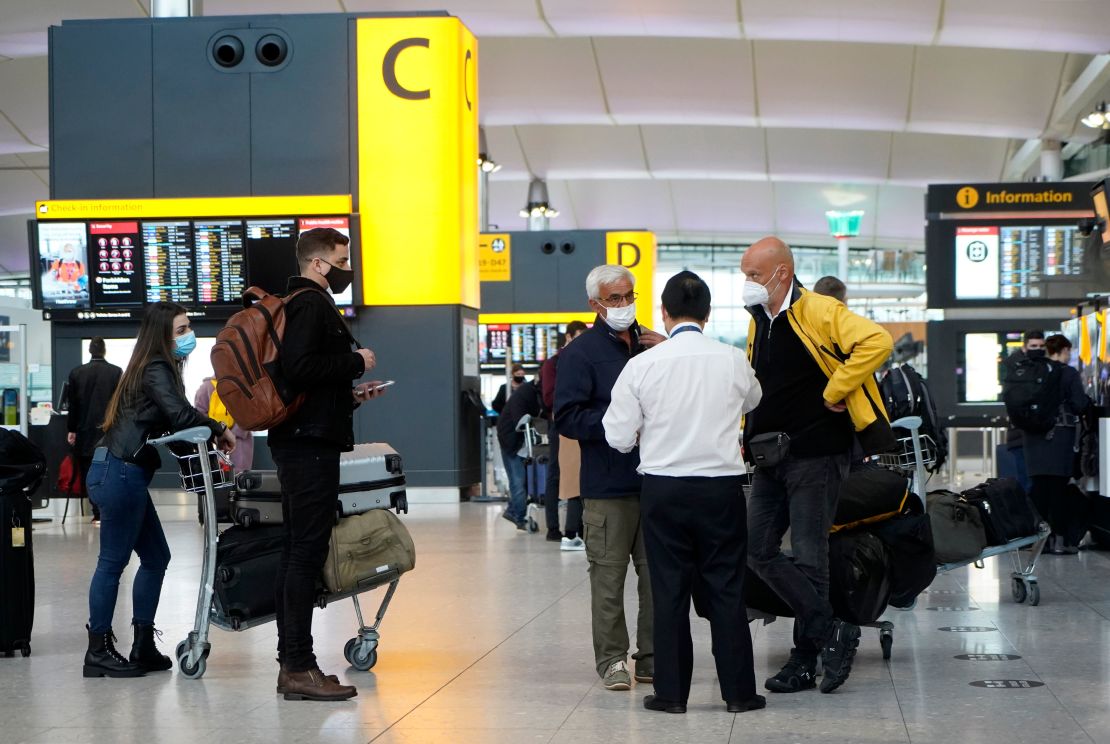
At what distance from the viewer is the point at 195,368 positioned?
14508mm

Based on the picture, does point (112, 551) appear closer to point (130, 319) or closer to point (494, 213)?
point (130, 319)

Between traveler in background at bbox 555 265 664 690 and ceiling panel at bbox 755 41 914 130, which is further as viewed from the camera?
ceiling panel at bbox 755 41 914 130

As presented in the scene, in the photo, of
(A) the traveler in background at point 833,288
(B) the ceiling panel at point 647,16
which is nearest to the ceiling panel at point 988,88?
(B) the ceiling panel at point 647,16

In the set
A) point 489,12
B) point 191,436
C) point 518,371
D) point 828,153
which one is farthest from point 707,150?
point 191,436

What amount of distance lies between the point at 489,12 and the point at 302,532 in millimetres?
15732

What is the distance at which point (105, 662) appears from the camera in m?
5.48

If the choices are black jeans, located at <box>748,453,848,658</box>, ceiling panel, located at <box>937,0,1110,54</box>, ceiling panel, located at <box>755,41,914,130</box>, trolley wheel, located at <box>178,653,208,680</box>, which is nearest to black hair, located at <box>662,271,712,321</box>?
black jeans, located at <box>748,453,848,658</box>

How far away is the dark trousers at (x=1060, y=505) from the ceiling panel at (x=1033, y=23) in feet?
35.6

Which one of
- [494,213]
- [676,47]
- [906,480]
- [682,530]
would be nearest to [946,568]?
[906,480]

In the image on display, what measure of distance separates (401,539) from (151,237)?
942 cm

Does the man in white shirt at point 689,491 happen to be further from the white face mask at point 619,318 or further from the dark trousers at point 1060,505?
the dark trousers at point 1060,505

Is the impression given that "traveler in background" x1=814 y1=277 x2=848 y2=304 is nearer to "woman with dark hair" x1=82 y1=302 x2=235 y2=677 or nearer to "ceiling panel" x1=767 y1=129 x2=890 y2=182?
"woman with dark hair" x1=82 y1=302 x2=235 y2=677

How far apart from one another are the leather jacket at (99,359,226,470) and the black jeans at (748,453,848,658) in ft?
6.99

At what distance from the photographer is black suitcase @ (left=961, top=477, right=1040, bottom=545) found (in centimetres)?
668
